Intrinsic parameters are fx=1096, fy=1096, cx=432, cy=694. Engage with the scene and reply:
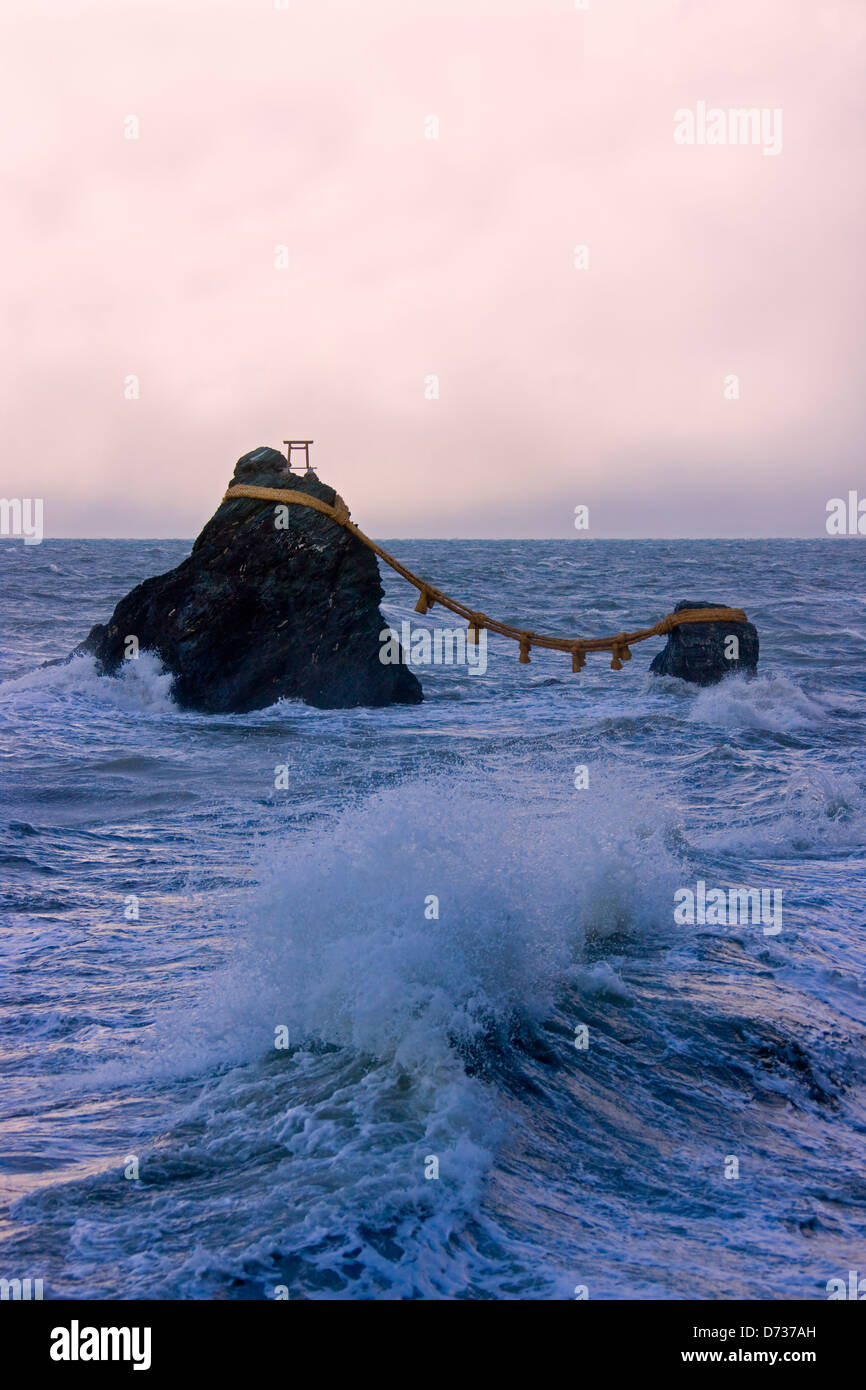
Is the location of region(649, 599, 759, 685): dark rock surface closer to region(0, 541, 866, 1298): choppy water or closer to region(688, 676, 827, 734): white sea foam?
region(688, 676, 827, 734): white sea foam

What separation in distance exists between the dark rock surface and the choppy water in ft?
19.3

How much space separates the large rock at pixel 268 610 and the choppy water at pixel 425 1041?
3749 mm

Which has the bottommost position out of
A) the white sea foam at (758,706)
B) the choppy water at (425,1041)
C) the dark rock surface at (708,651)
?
the choppy water at (425,1041)

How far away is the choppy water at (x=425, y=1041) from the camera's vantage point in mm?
3158

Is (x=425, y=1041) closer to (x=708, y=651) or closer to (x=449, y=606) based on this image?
(x=449, y=606)

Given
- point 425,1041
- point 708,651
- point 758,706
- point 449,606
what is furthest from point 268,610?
point 425,1041

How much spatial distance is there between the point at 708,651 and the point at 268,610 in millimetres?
6174

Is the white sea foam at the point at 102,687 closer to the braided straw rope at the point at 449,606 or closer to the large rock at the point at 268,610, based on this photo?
the large rock at the point at 268,610

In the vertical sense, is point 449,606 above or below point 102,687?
above

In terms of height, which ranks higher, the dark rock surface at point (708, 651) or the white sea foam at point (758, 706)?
the dark rock surface at point (708, 651)

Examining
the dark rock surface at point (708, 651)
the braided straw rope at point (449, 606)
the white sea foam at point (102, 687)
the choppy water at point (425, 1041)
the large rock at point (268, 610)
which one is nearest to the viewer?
the choppy water at point (425, 1041)

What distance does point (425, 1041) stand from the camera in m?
4.18

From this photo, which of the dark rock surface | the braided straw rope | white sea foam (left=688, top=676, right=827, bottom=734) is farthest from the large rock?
the dark rock surface

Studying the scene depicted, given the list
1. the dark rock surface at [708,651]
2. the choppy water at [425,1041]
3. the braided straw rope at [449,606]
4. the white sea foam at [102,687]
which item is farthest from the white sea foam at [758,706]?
the white sea foam at [102,687]
